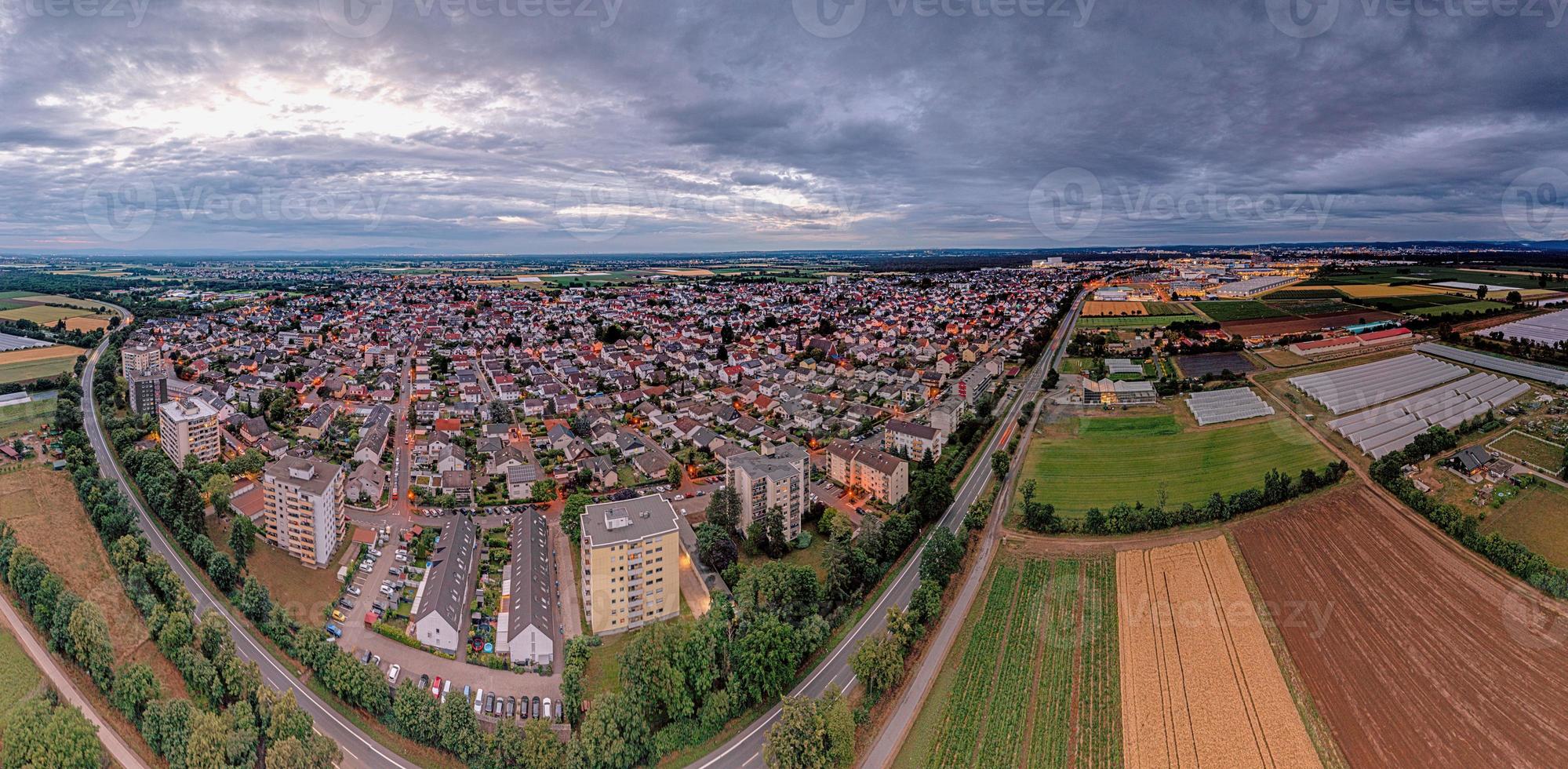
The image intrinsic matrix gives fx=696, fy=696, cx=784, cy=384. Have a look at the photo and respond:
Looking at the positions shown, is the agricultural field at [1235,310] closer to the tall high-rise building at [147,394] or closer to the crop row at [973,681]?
the crop row at [973,681]

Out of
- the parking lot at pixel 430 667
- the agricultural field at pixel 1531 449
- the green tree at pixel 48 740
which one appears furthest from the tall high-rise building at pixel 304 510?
the agricultural field at pixel 1531 449

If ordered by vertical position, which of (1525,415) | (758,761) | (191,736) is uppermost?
(1525,415)

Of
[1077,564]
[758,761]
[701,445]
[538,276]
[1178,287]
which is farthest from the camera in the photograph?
[538,276]

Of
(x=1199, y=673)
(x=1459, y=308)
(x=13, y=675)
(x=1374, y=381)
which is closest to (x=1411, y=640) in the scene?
(x=1199, y=673)

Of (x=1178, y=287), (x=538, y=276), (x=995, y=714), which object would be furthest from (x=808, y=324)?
(x=538, y=276)

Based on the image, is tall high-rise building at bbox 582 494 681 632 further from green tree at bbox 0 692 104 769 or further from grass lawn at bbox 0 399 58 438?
grass lawn at bbox 0 399 58 438

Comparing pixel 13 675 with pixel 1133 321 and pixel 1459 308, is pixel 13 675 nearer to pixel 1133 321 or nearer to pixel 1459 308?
pixel 1133 321

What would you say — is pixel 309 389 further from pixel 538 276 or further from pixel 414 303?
pixel 538 276

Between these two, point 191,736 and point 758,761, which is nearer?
point 191,736
